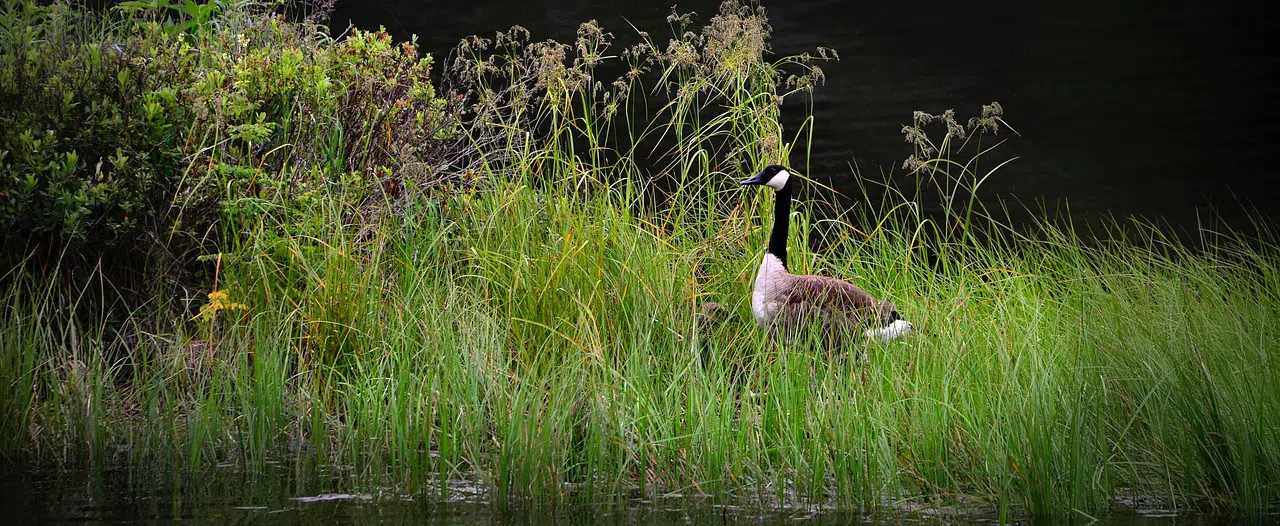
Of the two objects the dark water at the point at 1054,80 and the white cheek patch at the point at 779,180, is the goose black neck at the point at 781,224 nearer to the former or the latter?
the white cheek patch at the point at 779,180

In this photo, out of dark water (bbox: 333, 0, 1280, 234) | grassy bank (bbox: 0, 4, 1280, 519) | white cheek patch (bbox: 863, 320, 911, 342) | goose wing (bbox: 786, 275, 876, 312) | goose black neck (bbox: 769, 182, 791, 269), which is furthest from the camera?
dark water (bbox: 333, 0, 1280, 234)

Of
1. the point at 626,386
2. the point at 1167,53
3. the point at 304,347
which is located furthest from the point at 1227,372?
the point at 1167,53

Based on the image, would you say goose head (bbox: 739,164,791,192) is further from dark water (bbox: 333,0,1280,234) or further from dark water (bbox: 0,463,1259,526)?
dark water (bbox: 333,0,1280,234)

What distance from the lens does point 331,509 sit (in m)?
3.96

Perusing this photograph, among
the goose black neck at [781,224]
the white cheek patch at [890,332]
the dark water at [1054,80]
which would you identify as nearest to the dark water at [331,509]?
the white cheek patch at [890,332]

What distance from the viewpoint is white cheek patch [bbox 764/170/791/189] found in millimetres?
5734

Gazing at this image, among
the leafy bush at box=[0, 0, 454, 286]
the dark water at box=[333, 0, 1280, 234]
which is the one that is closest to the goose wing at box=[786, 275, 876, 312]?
the leafy bush at box=[0, 0, 454, 286]

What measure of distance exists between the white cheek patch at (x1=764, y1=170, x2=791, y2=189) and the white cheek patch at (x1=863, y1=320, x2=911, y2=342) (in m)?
0.97

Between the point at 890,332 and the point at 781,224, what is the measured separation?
88 cm

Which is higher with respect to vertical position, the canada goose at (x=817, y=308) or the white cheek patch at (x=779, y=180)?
the white cheek patch at (x=779, y=180)

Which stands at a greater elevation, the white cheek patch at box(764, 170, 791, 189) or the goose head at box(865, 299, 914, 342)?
the white cheek patch at box(764, 170, 791, 189)

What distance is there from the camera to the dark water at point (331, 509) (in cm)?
381

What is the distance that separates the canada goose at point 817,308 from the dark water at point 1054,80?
21.7 feet

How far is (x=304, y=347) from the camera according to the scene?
207 inches
